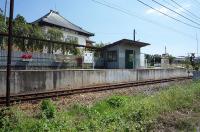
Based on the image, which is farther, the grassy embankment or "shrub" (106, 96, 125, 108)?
"shrub" (106, 96, 125, 108)

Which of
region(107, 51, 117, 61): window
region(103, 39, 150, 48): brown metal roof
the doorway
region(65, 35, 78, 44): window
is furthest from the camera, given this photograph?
region(65, 35, 78, 44): window

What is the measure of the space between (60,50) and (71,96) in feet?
37.3

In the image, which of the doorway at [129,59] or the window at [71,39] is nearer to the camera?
the doorway at [129,59]

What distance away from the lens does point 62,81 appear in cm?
2041

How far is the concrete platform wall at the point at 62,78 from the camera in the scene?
1710 centimetres

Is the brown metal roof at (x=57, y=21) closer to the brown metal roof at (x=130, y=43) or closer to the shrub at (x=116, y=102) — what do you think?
the brown metal roof at (x=130, y=43)

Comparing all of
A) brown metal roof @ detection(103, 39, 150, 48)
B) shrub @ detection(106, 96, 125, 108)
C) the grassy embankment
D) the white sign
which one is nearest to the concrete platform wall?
the white sign

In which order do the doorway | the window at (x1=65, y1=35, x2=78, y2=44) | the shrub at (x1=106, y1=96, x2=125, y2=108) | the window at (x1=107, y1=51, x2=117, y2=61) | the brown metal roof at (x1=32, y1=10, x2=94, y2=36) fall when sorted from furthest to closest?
the brown metal roof at (x1=32, y1=10, x2=94, y2=36) < the window at (x1=65, y1=35, x2=78, y2=44) < the doorway < the window at (x1=107, y1=51, x2=117, y2=61) < the shrub at (x1=106, y1=96, x2=125, y2=108)

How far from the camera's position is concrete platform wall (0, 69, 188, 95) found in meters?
17.1

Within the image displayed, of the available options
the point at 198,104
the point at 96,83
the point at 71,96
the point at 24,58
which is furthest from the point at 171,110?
the point at 24,58

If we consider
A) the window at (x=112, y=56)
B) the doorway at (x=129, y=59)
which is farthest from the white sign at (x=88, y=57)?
the doorway at (x=129, y=59)

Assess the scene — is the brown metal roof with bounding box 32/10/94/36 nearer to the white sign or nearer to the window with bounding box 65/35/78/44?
the window with bounding box 65/35/78/44

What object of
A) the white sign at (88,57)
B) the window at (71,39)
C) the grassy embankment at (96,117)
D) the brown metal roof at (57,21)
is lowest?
the grassy embankment at (96,117)

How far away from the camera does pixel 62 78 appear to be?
20.4 m
